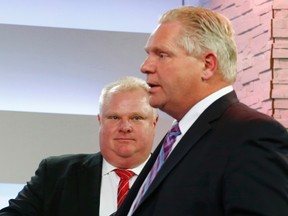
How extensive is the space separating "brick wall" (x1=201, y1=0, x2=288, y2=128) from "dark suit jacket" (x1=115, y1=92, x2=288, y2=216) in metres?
1.43

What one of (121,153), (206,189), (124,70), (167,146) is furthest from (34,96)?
(206,189)

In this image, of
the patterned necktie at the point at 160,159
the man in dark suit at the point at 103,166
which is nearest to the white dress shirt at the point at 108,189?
the man in dark suit at the point at 103,166

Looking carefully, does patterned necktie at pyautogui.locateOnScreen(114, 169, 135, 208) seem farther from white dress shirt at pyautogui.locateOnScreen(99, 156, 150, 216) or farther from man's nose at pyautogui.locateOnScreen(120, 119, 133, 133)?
man's nose at pyautogui.locateOnScreen(120, 119, 133, 133)

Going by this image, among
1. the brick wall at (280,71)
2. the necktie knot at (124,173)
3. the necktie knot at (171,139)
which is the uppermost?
the brick wall at (280,71)

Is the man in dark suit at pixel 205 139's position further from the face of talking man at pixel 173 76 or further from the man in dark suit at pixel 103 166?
the man in dark suit at pixel 103 166

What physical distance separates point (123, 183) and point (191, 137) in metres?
1.09

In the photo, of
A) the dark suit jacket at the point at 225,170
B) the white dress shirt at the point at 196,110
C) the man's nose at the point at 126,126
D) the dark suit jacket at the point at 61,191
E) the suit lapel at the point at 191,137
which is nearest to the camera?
the dark suit jacket at the point at 225,170

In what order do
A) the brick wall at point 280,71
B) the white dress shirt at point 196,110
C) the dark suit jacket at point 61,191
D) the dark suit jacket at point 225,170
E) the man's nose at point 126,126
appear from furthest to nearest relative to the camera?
the brick wall at point 280,71, the man's nose at point 126,126, the dark suit jacket at point 61,191, the white dress shirt at point 196,110, the dark suit jacket at point 225,170

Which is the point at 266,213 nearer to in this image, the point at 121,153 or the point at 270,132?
the point at 270,132

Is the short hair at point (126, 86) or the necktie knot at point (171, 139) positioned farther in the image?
the short hair at point (126, 86)

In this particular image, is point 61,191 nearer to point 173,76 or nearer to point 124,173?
point 124,173

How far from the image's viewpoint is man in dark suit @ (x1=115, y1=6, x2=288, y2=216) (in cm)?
165

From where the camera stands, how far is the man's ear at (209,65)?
196 cm

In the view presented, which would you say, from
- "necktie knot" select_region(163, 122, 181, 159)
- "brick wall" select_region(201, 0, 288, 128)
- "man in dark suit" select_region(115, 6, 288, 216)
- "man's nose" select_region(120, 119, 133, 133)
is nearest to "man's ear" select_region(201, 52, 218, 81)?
"man in dark suit" select_region(115, 6, 288, 216)
